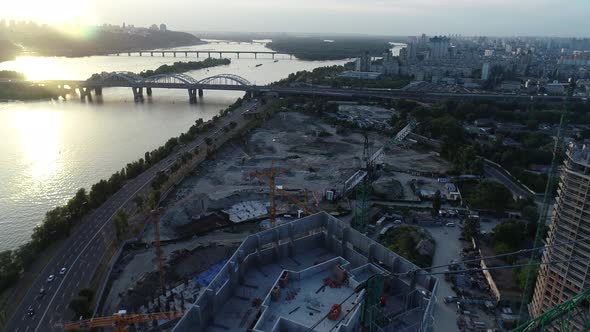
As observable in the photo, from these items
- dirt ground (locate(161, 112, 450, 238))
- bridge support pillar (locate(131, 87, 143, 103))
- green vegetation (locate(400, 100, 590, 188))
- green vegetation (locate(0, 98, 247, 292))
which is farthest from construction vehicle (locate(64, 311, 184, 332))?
bridge support pillar (locate(131, 87, 143, 103))

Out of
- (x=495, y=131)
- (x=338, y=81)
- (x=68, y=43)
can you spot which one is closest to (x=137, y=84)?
(x=338, y=81)

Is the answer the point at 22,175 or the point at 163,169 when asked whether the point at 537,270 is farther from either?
the point at 22,175

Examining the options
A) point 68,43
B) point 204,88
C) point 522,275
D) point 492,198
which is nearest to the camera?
point 522,275

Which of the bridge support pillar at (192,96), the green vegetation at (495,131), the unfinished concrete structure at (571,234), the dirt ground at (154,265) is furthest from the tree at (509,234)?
the bridge support pillar at (192,96)

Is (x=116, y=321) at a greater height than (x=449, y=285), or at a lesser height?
greater

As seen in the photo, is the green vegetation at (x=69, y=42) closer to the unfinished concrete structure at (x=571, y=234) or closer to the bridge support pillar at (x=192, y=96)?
the bridge support pillar at (x=192, y=96)

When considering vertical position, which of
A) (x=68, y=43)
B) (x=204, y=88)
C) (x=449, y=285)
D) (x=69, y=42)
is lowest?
(x=449, y=285)

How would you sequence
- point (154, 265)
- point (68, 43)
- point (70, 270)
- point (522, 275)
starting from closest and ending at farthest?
1. point (522, 275)
2. point (70, 270)
3. point (154, 265)
4. point (68, 43)

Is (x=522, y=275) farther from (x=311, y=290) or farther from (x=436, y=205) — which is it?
(x=311, y=290)

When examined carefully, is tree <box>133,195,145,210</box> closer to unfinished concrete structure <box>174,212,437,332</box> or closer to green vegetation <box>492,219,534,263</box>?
unfinished concrete structure <box>174,212,437,332</box>

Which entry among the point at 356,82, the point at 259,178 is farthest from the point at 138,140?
the point at 356,82
